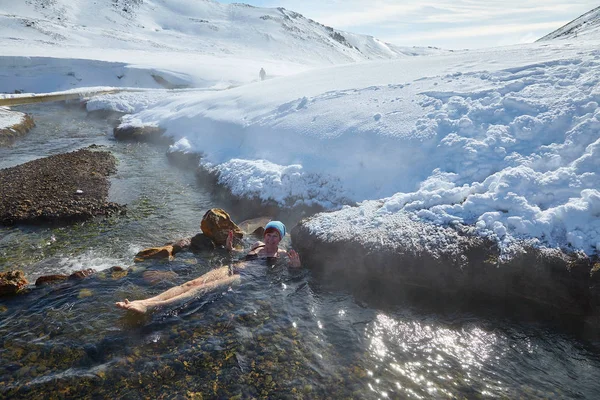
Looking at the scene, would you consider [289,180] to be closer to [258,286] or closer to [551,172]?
[258,286]

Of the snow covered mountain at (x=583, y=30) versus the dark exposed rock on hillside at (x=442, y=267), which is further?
the snow covered mountain at (x=583, y=30)

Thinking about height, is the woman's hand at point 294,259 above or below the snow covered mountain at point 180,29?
below

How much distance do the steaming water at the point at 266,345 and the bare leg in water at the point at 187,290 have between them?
0.20 m

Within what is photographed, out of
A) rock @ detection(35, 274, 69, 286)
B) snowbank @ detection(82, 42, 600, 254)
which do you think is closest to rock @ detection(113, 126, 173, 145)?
snowbank @ detection(82, 42, 600, 254)

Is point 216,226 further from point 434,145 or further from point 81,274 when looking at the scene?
Answer: point 434,145

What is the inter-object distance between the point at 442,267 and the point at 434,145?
413 cm

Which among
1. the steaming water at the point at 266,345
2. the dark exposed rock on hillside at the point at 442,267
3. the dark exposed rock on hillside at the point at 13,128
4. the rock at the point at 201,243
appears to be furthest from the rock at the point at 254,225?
the dark exposed rock on hillside at the point at 13,128

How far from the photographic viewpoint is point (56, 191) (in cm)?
1155

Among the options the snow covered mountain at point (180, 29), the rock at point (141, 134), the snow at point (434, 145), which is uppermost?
the snow covered mountain at point (180, 29)

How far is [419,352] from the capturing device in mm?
5531

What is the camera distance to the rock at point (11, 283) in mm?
6547

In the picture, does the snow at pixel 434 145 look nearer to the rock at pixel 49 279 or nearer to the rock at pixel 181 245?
the rock at pixel 181 245

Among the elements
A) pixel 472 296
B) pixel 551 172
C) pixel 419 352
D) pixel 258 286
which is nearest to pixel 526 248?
pixel 472 296

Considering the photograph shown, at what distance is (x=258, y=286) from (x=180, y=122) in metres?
15.2
